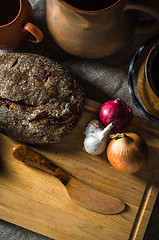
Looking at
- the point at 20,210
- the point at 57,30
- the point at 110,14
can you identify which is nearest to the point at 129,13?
the point at 110,14

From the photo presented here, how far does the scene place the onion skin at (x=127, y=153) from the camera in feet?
2.72


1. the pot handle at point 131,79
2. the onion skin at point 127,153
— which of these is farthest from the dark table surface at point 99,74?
the onion skin at point 127,153

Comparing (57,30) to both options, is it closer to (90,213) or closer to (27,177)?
(27,177)

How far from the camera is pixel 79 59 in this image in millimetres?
1009

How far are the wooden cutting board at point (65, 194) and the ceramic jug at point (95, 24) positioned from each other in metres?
0.25

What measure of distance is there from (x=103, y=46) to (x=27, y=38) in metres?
0.27

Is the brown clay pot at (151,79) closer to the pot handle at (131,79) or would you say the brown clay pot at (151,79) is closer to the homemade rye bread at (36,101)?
the pot handle at (131,79)

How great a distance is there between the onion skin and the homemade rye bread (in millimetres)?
149

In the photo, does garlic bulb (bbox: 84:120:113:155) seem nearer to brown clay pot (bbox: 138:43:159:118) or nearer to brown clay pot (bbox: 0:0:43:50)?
brown clay pot (bbox: 138:43:159:118)

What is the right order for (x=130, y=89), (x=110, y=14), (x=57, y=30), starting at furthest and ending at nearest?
(x=130, y=89)
(x=57, y=30)
(x=110, y=14)

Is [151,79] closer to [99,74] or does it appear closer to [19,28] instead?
[99,74]

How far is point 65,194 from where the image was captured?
0.92 m

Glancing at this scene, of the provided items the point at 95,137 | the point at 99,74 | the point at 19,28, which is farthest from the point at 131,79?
Answer: the point at 19,28

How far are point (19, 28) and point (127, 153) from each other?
19.7 inches
